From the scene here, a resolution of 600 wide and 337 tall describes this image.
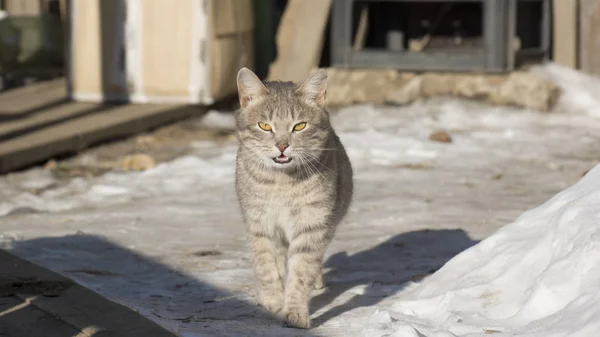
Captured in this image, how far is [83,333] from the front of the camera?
4.21m

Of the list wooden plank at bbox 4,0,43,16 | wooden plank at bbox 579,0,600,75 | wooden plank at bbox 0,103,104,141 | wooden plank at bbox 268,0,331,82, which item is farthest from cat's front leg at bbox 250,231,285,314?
wooden plank at bbox 4,0,43,16

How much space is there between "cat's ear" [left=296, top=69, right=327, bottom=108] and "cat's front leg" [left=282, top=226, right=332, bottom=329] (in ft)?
2.21

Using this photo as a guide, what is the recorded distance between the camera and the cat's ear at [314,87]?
16.8 feet

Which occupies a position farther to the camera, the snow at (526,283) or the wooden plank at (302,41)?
the wooden plank at (302,41)

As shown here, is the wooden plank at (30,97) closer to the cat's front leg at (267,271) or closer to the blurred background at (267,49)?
the blurred background at (267,49)

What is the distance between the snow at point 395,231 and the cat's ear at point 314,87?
103cm

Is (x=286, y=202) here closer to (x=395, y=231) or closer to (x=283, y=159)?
(x=283, y=159)

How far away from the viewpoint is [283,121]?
4.99 meters

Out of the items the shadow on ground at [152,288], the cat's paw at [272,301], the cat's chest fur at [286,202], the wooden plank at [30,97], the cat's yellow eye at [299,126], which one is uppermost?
the cat's yellow eye at [299,126]

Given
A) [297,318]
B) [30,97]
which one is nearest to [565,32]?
[30,97]

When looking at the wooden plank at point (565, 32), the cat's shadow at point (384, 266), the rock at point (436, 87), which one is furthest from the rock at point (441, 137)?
the cat's shadow at point (384, 266)

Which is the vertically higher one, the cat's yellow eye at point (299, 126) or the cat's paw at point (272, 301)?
the cat's yellow eye at point (299, 126)

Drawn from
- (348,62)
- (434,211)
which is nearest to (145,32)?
(348,62)

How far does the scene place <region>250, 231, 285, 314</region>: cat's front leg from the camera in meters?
4.97
